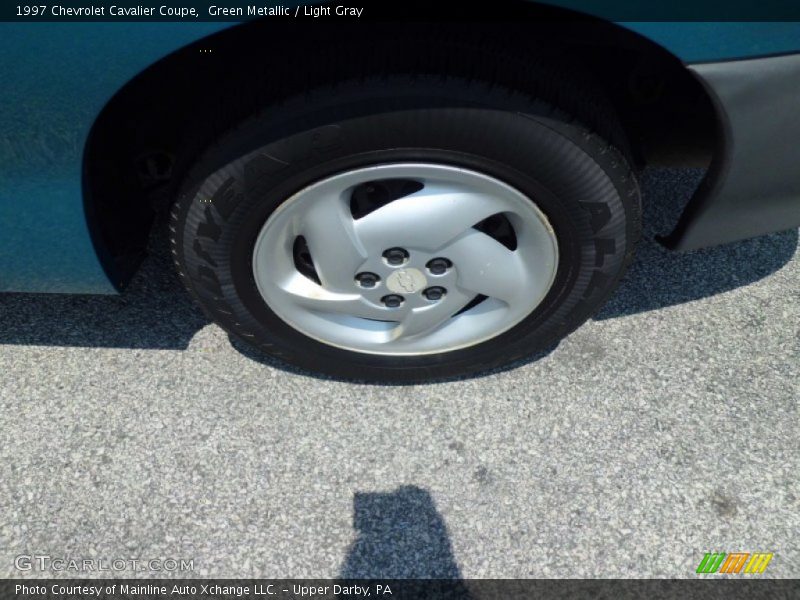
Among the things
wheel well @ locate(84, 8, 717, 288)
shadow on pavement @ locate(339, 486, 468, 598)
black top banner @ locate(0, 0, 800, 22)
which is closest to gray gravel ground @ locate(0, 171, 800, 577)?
shadow on pavement @ locate(339, 486, 468, 598)

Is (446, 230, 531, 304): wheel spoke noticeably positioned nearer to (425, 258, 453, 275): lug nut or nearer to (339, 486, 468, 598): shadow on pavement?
(425, 258, 453, 275): lug nut

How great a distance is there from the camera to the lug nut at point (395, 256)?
4.75 ft

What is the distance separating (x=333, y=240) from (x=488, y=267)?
1.22ft

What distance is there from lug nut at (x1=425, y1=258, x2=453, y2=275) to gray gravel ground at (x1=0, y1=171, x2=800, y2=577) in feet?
1.33

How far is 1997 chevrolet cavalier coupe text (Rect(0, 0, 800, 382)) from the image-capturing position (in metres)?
1.20

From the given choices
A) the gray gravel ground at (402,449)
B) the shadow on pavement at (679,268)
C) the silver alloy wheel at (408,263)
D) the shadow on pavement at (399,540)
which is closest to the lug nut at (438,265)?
the silver alloy wheel at (408,263)

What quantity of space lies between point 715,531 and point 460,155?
1054 millimetres

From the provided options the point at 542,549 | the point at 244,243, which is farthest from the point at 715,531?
the point at 244,243

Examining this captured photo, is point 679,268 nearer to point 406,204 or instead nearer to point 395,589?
point 406,204

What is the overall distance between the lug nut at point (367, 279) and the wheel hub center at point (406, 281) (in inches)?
1.1

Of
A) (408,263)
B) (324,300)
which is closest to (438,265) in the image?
(408,263)

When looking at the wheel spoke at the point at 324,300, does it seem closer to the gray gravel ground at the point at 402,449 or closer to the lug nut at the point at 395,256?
the lug nut at the point at 395,256

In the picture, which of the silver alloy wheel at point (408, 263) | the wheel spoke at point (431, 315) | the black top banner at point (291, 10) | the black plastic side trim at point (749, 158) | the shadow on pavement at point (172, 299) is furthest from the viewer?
the shadow on pavement at point (172, 299)

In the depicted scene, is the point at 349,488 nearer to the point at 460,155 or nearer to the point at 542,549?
the point at 542,549
